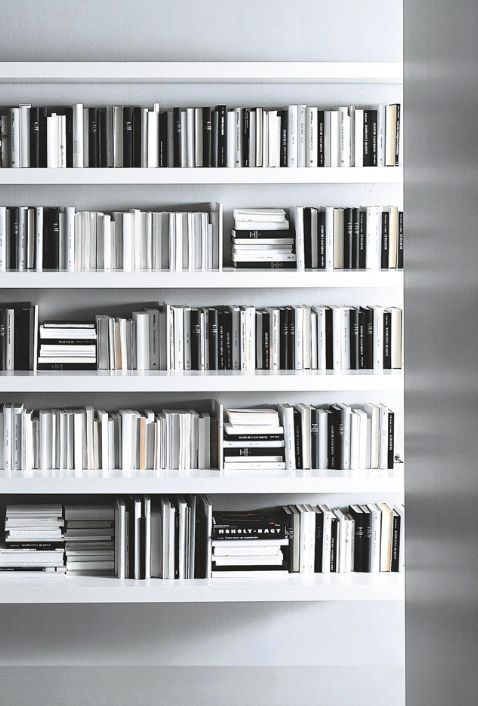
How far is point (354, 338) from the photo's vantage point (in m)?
2.90

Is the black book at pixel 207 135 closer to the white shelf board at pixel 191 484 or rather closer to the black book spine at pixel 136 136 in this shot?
the black book spine at pixel 136 136

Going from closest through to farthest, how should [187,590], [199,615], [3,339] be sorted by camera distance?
[187,590] → [3,339] → [199,615]

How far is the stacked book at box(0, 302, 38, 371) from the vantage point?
9.41 feet

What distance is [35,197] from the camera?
3.03 meters

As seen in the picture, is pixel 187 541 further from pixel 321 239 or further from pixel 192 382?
pixel 321 239

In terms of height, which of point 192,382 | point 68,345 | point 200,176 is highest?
point 200,176

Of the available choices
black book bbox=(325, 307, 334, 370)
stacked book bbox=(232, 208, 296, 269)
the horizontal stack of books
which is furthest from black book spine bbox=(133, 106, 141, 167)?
the horizontal stack of books

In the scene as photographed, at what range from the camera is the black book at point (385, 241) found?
2898 millimetres

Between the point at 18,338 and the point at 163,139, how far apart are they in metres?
0.76

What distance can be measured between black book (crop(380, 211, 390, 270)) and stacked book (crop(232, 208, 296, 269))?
0.28m
